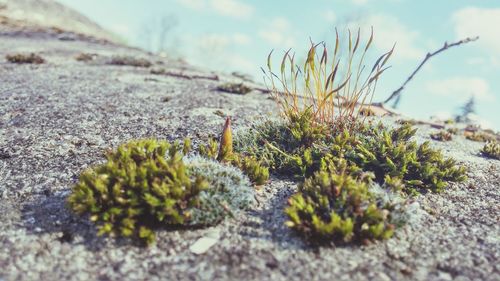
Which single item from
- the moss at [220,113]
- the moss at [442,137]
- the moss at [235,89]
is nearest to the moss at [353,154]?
the moss at [220,113]

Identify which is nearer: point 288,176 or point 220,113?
point 288,176

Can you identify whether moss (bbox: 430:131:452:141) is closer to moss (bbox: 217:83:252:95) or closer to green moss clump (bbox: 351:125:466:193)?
green moss clump (bbox: 351:125:466:193)

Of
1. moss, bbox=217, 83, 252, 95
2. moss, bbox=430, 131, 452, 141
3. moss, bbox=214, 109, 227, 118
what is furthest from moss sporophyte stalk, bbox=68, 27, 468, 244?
moss, bbox=217, 83, 252, 95

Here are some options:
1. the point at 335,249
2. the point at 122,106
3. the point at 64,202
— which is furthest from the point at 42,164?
the point at 335,249

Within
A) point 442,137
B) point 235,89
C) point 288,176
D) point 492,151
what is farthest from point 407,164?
point 235,89

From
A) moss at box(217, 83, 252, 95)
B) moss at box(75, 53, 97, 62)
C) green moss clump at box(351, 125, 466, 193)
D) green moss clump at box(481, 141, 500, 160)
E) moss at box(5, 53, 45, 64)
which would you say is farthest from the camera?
moss at box(75, 53, 97, 62)

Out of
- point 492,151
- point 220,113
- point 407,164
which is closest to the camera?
point 407,164

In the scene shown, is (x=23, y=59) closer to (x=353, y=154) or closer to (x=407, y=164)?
(x=353, y=154)
